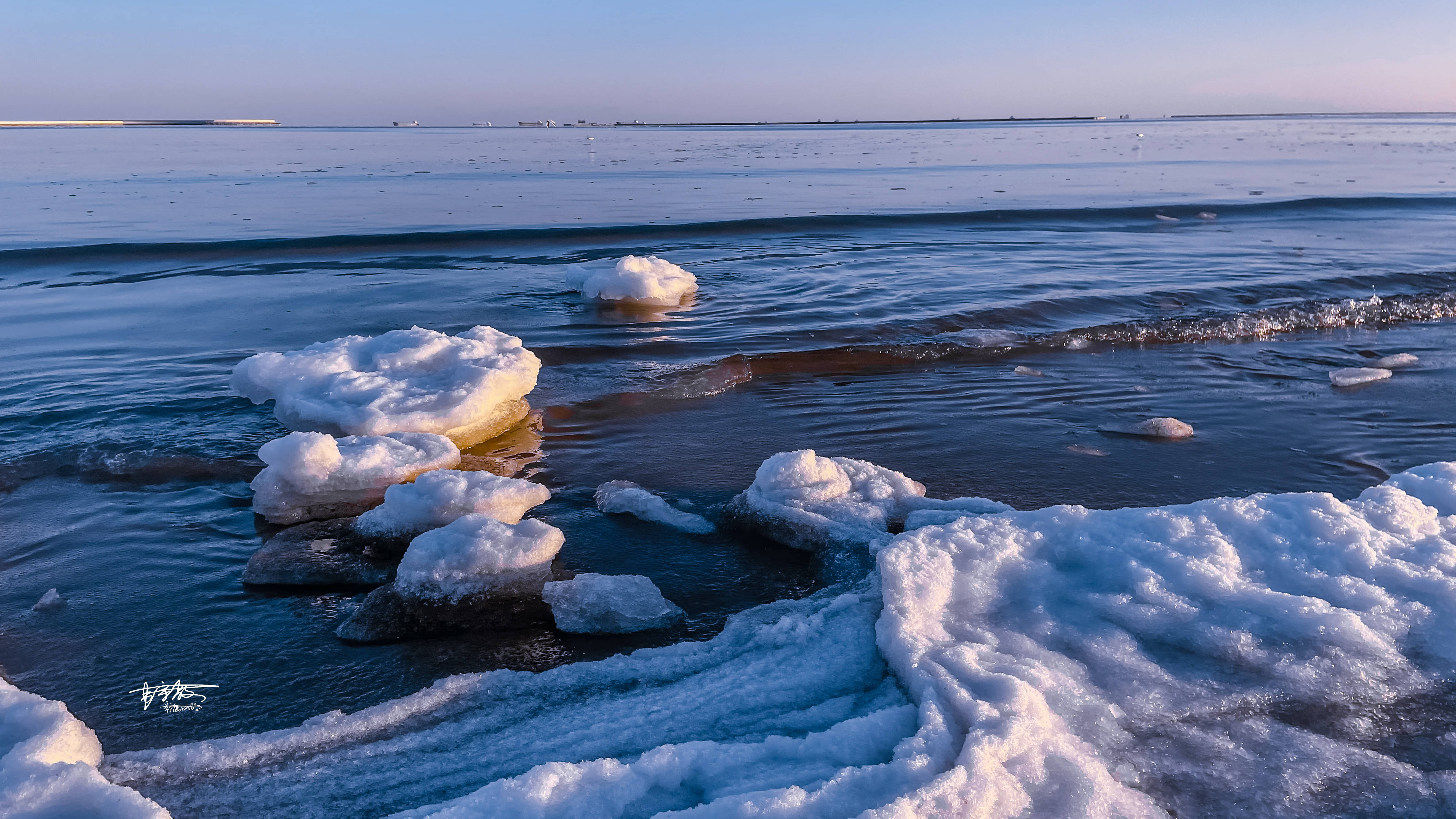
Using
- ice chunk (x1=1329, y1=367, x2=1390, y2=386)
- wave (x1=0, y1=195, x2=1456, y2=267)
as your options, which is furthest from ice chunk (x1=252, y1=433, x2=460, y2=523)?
wave (x1=0, y1=195, x2=1456, y2=267)

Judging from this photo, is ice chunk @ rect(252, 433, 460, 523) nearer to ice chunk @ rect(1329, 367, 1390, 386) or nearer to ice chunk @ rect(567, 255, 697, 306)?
ice chunk @ rect(567, 255, 697, 306)

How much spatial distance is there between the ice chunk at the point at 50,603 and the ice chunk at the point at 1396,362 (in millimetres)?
7452

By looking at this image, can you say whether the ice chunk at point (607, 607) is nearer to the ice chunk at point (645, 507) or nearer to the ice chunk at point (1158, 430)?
the ice chunk at point (645, 507)

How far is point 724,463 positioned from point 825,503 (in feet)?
3.02

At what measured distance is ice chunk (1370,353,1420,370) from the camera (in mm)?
6156

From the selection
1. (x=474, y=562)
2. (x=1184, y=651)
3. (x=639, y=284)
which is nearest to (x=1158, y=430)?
(x=1184, y=651)

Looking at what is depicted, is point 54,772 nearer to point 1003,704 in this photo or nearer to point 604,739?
point 604,739

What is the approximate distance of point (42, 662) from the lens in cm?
282

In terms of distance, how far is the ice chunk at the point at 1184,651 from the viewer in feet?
6.90

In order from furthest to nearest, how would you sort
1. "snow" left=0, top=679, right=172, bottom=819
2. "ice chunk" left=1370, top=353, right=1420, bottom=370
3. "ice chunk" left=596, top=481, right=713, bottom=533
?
"ice chunk" left=1370, top=353, right=1420, bottom=370
"ice chunk" left=596, top=481, right=713, bottom=533
"snow" left=0, top=679, right=172, bottom=819

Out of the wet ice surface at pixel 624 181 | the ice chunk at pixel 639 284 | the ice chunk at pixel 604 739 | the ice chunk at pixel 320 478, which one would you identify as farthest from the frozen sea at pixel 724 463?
the wet ice surface at pixel 624 181

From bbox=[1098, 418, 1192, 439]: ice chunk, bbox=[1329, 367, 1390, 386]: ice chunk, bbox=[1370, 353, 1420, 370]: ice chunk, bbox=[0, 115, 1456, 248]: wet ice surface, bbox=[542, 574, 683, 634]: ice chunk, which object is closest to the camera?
bbox=[542, 574, 683, 634]: ice chunk

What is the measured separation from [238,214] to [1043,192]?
50.0 feet

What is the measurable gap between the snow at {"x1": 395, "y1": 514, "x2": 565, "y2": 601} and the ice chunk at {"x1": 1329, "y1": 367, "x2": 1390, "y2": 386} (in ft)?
17.1
